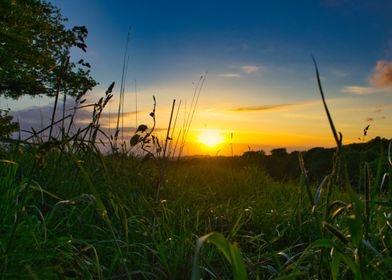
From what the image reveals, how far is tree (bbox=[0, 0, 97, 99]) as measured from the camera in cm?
1789

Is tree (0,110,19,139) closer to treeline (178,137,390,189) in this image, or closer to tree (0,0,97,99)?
tree (0,0,97,99)

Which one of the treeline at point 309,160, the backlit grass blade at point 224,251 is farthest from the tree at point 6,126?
the backlit grass blade at point 224,251

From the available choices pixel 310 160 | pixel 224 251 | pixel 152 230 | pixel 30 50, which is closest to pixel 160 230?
pixel 152 230

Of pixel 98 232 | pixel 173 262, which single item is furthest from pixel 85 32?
pixel 173 262

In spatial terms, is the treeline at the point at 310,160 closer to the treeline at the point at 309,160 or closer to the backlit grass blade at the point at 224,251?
the treeline at the point at 309,160

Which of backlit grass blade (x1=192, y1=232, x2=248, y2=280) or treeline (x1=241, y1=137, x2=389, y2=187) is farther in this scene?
treeline (x1=241, y1=137, x2=389, y2=187)

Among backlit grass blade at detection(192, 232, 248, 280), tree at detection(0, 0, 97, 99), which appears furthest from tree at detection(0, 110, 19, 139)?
backlit grass blade at detection(192, 232, 248, 280)

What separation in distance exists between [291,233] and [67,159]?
2.32 m

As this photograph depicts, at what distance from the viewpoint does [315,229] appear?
3430mm

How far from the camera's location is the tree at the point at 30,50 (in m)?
17.9

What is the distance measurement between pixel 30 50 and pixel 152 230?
17842 mm

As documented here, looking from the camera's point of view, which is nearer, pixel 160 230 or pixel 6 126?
pixel 160 230

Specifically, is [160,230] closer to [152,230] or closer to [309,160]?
[152,230]

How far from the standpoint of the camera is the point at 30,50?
18906 millimetres
